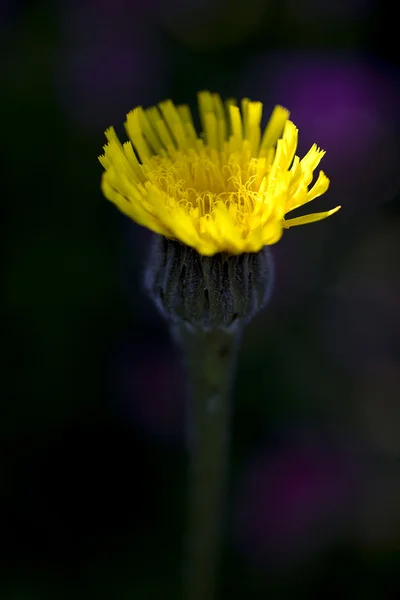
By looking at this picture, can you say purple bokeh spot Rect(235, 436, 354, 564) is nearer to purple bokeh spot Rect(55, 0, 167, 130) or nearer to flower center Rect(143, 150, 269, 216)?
flower center Rect(143, 150, 269, 216)

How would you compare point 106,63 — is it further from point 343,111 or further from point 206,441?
point 206,441

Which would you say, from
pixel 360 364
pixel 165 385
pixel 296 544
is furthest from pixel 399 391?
pixel 165 385

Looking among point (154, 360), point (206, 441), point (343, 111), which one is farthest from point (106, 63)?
point (206, 441)

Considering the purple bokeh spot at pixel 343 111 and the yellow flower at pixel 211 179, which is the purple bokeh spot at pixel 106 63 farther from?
the yellow flower at pixel 211 179

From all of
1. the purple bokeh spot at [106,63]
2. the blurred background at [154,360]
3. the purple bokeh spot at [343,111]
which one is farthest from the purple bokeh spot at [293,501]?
the purple bokeh spot at [106,63]

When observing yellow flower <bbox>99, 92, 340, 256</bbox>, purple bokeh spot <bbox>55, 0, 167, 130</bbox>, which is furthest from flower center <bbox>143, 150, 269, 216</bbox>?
purple bokeh spot <bbox>55, 0, 167, 130</bbox>
